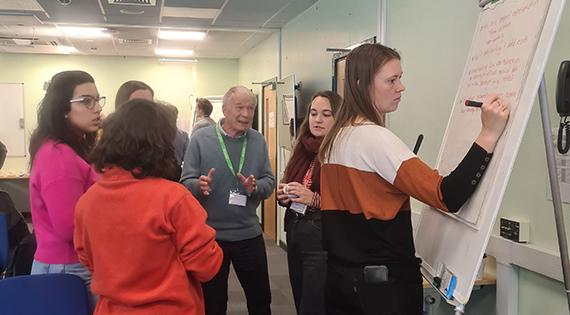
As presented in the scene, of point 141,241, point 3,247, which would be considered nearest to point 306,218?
point 141,241

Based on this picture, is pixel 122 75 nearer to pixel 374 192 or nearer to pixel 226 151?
pixel 226 151

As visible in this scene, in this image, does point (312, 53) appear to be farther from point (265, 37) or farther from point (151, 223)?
point (151, 223)

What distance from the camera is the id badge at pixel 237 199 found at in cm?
268

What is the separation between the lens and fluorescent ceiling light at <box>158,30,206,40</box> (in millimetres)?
6891

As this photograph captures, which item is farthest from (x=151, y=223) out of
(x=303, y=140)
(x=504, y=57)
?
(x=303, y=140)

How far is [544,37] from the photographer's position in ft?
4.31

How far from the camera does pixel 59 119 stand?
1.87 meters

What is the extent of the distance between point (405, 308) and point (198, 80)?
839 cm

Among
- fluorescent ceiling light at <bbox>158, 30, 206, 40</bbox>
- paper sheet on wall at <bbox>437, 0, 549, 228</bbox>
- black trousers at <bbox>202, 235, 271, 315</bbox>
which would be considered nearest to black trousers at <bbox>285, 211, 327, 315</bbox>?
black trousers at <bbox>202, 235, 271, 315</bbox>

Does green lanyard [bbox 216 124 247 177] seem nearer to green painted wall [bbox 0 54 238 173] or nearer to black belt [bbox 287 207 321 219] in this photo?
black belt [bbox 287 207 321 219]

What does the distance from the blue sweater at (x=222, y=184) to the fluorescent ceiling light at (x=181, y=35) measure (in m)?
4.45

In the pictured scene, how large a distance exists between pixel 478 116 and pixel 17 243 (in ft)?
9.12

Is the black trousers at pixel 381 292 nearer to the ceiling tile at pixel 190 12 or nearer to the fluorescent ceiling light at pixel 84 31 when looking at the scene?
the ceiling tile at pixel 190 12

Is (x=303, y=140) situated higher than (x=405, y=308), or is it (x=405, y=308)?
(x=303, y=140)
